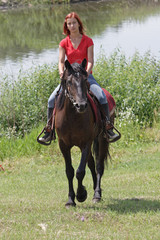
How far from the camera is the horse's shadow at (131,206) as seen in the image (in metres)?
5.87

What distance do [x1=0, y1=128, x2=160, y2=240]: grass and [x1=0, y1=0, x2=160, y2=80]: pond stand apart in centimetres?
652

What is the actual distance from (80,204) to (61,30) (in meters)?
25.1

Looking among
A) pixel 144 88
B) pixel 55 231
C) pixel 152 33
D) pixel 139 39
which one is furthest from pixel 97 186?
pixel 152 33

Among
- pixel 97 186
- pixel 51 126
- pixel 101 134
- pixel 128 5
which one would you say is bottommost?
pixel 128 5

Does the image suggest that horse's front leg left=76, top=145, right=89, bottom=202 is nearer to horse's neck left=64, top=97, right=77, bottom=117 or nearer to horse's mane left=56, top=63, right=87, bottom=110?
horse's neck left=64, top=97, right=77, bottom=117

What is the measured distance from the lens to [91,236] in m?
4.80

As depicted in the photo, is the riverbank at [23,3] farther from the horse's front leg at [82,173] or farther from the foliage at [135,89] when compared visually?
the horse's front leg at [82,173]

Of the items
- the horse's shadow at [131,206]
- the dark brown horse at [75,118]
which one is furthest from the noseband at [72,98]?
the horse's shadow at [131,206]

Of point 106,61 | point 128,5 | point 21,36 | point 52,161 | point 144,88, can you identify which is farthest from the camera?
point 128,5

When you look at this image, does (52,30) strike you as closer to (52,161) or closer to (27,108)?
(27,108)

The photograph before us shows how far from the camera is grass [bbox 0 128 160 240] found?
4.99 m

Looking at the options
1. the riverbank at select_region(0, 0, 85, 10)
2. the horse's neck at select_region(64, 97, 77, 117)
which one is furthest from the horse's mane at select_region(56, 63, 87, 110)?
the riverbank at select_region(0, 0, 85, 10)

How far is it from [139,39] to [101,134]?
62.9 feet

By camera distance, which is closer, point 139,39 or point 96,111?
point 96,111
